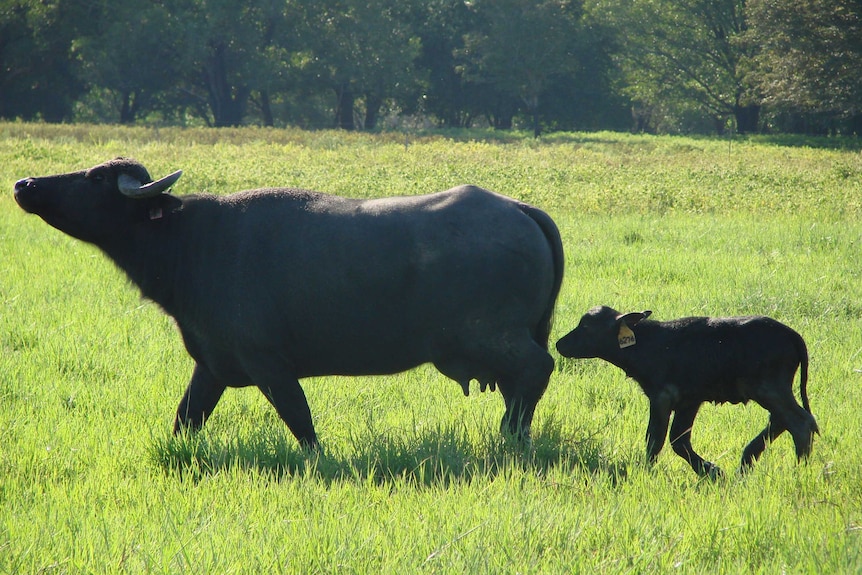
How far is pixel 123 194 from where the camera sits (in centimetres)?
563

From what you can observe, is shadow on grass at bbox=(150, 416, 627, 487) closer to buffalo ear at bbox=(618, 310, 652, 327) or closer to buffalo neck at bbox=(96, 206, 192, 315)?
buffalo ear at bbox=(618, 310, 652, 327)

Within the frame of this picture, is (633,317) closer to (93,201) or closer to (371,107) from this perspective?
(93,201)

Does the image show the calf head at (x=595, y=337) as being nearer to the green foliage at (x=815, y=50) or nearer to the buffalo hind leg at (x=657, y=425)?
the buffalo hind leg at (x=657, y=425)

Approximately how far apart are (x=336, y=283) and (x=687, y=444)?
2295mm

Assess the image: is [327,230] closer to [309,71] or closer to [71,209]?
[71,209]

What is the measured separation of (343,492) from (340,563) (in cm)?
86

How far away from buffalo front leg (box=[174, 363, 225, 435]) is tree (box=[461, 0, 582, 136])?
57.8 metres

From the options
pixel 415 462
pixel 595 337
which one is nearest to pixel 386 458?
pixel 415 462

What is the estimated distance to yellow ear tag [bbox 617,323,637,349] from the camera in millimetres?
5418

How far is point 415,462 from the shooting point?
4.89 m

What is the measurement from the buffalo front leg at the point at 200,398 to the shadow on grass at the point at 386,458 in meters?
0.45

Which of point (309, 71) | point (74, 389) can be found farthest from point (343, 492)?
point (309, 71)

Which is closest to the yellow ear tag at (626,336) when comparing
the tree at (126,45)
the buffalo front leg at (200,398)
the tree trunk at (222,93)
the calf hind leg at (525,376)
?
the calf hind leg at (525,376)

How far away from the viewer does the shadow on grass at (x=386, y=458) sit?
15.6 feet
